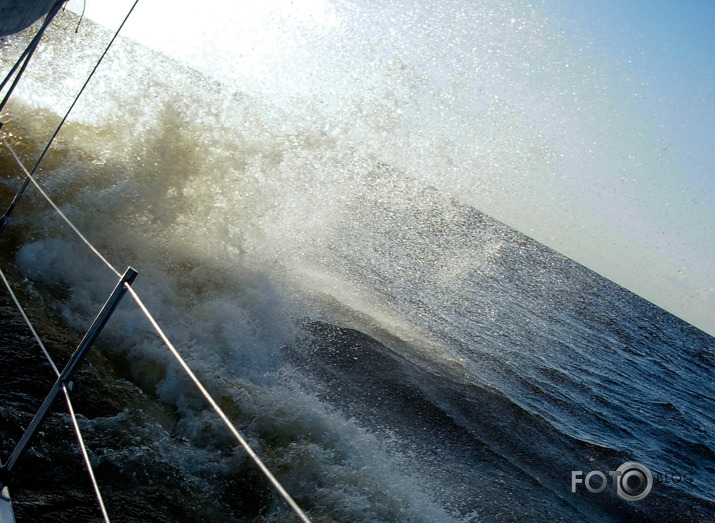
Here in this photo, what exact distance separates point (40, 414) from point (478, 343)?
8.34 m

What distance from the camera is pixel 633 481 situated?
657 centimetres

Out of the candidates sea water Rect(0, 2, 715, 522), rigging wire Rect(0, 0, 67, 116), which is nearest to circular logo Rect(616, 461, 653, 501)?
sea water Rect(0, 2, 715, 522)

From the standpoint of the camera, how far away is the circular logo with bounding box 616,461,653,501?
5.98 m

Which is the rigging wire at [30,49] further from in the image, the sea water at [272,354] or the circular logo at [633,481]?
the circular logo at [633,481]

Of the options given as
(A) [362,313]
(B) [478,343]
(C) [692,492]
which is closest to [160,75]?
(A) [362,313]

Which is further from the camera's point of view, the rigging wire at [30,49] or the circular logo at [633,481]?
the circular logo at [633,481]

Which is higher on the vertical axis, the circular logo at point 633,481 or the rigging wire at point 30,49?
the rigging wire at point 30,49

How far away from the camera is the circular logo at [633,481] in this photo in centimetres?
598

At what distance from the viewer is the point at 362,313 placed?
25.3 ft

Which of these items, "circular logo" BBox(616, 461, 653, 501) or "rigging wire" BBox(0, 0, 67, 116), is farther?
"circular logo" BBox(616, 461, 653, 501)

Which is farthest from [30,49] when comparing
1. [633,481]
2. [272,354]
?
[633,481]

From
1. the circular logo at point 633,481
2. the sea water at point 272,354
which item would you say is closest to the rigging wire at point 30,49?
the sea water at point 272,354

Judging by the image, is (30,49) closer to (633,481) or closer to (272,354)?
(272,354)

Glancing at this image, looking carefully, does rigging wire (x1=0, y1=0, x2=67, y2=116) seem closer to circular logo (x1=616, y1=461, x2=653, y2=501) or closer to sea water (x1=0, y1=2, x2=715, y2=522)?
sea water (x1=0, y1=2, x2=715, y2=522)
